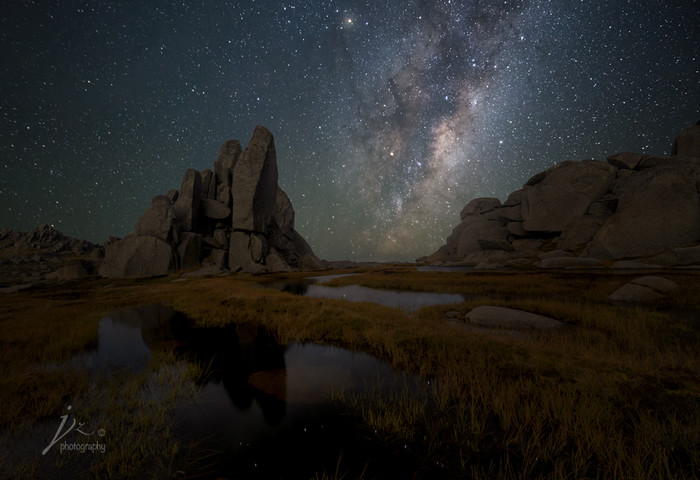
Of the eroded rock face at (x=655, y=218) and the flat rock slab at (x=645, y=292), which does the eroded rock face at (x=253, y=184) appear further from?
the eroded rock face at (x=655, y=218)

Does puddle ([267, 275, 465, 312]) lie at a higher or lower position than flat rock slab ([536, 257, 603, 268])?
lower

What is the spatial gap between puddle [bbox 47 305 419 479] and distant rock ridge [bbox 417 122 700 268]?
41.4m

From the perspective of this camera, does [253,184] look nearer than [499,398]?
No

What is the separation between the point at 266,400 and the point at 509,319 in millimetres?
9921

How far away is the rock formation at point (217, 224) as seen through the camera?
123ft

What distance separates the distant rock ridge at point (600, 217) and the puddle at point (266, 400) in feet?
136

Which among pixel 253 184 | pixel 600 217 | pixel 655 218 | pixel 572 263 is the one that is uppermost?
pixel 253 184

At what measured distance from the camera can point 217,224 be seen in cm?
4856

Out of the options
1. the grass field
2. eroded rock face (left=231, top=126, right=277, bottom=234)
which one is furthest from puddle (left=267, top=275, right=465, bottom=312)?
eroded rock face (left=231, top=126, right=277, bottom=234)

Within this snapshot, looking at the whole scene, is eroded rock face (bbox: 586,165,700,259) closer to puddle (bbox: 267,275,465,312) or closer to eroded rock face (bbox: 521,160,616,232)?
eroded rock face (bbox: 521,160,616,232)

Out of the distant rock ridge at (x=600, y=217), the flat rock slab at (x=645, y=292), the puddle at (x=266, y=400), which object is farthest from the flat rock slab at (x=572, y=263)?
the puddle at (x=266, y=400)

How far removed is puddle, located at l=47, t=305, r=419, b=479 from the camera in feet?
9.84
